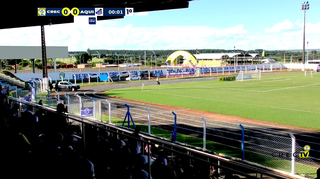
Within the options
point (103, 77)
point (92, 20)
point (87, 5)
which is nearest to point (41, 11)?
point (87, 5)

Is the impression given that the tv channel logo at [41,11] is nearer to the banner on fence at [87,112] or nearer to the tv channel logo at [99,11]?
the tv channel logo at [99,11]

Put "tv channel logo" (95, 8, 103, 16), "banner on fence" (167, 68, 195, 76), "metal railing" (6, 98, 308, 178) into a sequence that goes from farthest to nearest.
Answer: "banner on fence" (167, 68, 195, 76), "tv channel logo" (95, 8, 103, 16), "metal railing" (6, 98, 308, 178)

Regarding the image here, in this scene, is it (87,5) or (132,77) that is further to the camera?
(132,77)

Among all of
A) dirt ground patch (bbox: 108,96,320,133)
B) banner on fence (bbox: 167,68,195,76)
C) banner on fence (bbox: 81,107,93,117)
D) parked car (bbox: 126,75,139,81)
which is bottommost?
dirt ground patch (bbox: 108,96,320,133)

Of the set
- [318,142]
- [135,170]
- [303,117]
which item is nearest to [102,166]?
[135,170]

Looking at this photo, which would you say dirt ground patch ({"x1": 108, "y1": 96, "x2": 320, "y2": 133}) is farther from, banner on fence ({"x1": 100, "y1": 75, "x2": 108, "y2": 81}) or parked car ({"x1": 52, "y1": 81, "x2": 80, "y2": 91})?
banner on fence ({"x1": 100, "y1": 75, "x2": 108, "y2": 81})

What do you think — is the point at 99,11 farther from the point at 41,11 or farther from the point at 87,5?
the point at 41,11

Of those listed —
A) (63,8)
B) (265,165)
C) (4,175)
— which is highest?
(63,8)

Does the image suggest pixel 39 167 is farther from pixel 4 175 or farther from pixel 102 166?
pixel 102 166

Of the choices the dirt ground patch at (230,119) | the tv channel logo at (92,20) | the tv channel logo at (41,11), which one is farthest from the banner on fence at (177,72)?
the tv channel logo at (41,11)

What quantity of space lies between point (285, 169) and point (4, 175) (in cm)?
944

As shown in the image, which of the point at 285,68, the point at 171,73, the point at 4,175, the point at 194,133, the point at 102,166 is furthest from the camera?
the point at 285,68

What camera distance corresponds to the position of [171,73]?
2569 inches

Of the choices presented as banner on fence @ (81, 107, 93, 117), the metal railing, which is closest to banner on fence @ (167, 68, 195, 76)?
banner on fence @ (81, 107, 93, 117)
